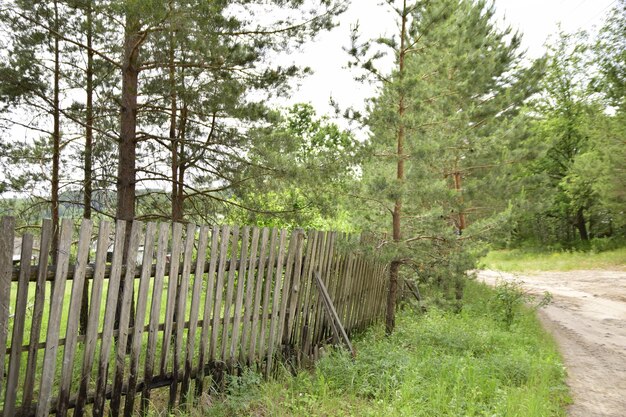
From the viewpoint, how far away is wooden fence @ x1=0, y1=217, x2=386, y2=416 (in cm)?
321

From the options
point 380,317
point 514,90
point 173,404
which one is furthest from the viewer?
point 514,90

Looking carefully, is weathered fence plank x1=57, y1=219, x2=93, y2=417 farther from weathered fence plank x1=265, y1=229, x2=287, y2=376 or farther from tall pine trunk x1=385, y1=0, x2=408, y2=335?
tall pine trunk x1=385, y1=0, x2=408, y2=335

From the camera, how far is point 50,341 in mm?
3322

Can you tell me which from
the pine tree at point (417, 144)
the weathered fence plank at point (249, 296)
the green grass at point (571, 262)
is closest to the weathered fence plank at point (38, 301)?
the weathered fence plank at point (249, 296)

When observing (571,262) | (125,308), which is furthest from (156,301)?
(571,262)

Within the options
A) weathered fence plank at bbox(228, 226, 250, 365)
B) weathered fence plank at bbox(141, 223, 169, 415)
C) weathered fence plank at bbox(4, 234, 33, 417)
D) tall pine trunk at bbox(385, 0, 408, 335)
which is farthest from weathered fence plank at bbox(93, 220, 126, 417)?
tall pine trunk at bbox(385, 0, 408, 335)

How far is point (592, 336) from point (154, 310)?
26.5 ft

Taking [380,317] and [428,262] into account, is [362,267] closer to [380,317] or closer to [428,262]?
[428,262]

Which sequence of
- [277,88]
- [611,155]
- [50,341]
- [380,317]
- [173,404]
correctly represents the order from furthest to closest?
[611,155], [380,317], [277,88], [173,404], [50,341]

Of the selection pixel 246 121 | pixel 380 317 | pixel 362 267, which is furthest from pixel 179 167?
pixel 380 317

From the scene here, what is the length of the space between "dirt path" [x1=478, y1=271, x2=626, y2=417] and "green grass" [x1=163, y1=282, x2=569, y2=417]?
0.28 meters

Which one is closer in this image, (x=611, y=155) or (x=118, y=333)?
(x=118, y=333)

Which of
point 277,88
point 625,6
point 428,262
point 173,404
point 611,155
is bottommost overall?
Result: point 173,404

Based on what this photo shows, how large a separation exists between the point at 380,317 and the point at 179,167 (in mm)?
4511
